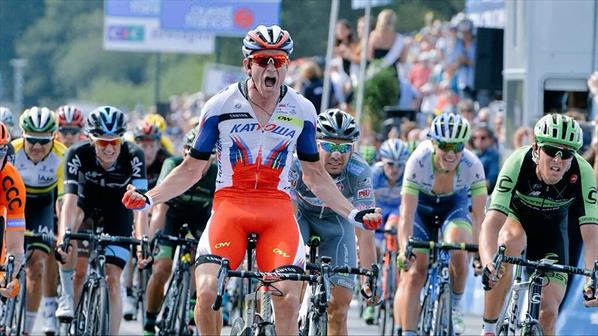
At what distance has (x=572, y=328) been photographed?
14625 millimetres

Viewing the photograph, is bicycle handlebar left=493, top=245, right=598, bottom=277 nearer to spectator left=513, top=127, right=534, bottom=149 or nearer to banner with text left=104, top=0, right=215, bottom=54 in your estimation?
spectator left=513, top=127, right=534, bottom=149

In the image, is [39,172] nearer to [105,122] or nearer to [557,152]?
[105,122]

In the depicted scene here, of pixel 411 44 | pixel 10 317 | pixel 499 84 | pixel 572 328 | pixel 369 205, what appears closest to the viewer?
pixel 369 205

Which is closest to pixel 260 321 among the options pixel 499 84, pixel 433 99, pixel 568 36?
pixel 568 36

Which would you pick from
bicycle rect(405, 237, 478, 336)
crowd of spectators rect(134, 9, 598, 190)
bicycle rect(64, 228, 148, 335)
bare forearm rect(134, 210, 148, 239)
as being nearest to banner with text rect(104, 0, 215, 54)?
crowd of spectators rect(134, 9, 598, 190)

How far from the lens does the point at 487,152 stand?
19328mm

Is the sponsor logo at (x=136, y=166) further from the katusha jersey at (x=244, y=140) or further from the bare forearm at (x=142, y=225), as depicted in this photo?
the katusha jersey at (x=244, y=140)

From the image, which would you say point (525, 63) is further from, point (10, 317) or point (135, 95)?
point (135, 95)

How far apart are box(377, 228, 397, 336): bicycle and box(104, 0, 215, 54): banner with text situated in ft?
60.5

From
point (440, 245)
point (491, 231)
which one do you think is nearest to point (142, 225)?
point (440, 245)

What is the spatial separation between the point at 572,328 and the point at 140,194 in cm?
619

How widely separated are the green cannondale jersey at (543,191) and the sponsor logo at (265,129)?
1871 millimetres

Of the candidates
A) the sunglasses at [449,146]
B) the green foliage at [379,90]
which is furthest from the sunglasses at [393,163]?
the green foliage at [379,90]

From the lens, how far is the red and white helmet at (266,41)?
9.73 meters
